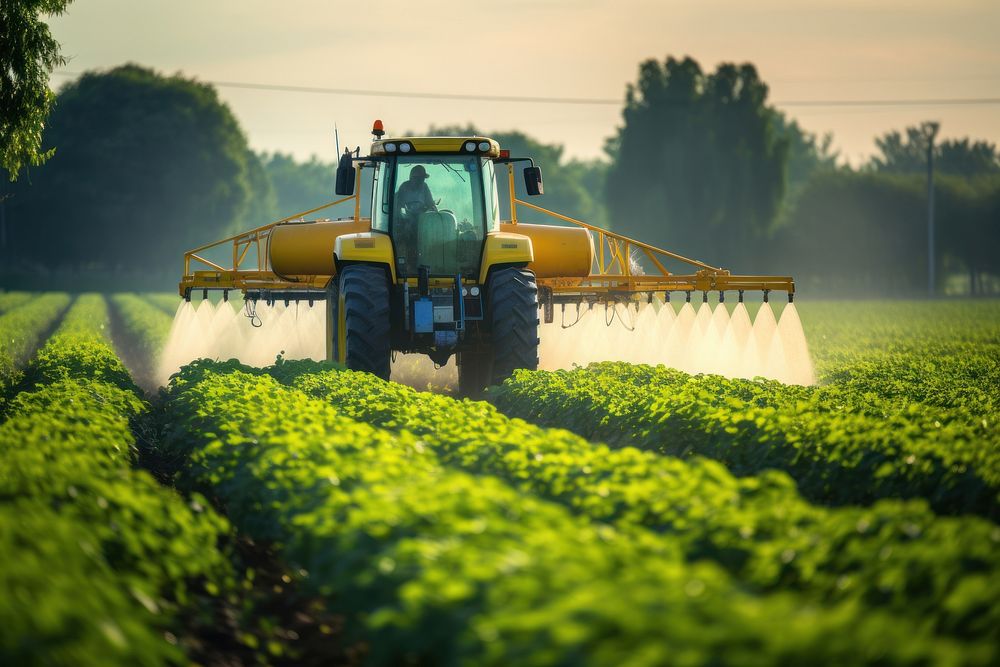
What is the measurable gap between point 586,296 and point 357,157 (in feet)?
17.5

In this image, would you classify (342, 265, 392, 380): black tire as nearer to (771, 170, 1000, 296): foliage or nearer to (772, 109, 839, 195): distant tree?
(771, 170, 1000, 296): foliage

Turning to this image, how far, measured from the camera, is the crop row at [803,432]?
8.40 meters

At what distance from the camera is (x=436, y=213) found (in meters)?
15.7

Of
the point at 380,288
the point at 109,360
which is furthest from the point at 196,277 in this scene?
the point at 380,288

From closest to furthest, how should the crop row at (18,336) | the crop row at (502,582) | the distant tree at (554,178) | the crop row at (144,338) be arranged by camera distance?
the crop row at (502,582) → the crop row at (18,336) → the crop row at (144,338) → the distant tree at (554,178)

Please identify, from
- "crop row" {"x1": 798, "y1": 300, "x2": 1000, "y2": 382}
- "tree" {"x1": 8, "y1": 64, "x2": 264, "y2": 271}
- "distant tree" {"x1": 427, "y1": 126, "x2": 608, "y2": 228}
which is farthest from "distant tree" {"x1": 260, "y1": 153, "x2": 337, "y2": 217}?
"crop row" {"x1": 798, "y1": 300, "x2": 1000, "y2": 382}

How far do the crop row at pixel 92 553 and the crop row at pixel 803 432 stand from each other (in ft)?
14.3

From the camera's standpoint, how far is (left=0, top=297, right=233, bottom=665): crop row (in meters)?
4.32

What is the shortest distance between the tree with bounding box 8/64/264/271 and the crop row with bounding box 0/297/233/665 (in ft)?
239

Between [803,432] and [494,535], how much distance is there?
4774 millimetres

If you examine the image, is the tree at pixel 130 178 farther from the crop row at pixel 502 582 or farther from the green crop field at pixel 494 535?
the crop row at pixel 502 582

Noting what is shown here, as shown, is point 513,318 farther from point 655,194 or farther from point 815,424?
point 655,194

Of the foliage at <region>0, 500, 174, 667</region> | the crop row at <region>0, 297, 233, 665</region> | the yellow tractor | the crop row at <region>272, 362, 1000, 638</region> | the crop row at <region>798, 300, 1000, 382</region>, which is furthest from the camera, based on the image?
the crop row at <region>798, 300, 1000, 382</region>

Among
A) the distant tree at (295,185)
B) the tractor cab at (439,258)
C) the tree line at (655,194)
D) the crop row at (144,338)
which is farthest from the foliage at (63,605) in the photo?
the distant tree at (295,185)
